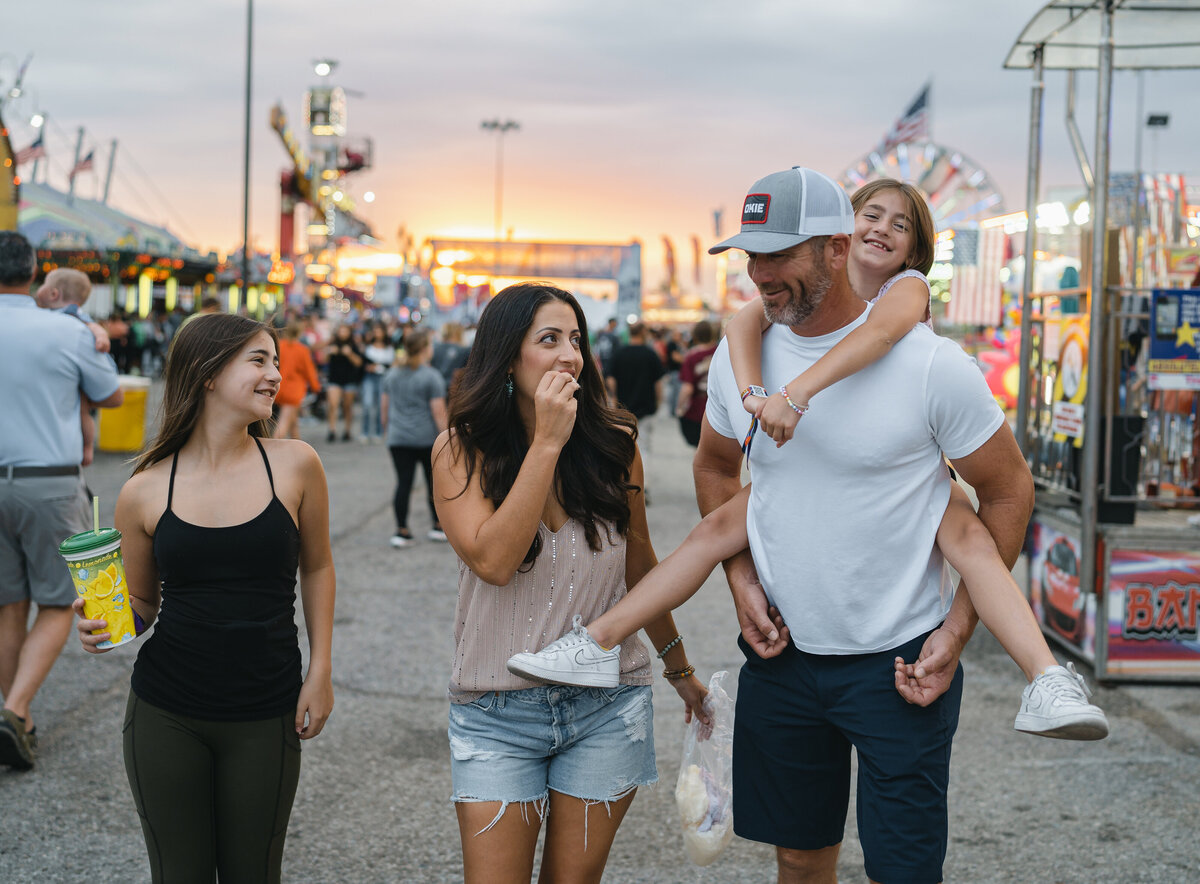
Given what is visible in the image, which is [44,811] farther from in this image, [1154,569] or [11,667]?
[1154,569]

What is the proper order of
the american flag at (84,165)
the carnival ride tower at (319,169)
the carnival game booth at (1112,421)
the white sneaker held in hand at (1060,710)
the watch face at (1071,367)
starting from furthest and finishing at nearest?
the carnival ride tower at (319,169) → the american flag at (84,165) → the watch face at (1071,367) → the carnival game booth at (1112,421) → the white sneaker held in hand at (1060,710)

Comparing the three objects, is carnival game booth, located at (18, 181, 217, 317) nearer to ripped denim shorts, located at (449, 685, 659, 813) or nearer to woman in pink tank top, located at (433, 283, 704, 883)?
woman in pink tank top, located at (433, 283, 704, 883)

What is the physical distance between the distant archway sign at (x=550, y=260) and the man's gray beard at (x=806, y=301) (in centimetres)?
2731

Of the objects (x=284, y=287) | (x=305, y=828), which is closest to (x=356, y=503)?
(x=305, y=828)

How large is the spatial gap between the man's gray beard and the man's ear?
0.03 meters

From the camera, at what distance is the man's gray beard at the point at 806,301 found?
2445 mm

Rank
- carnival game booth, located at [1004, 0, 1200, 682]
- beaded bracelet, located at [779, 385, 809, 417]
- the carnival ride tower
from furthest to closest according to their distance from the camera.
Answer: the carnival ride tower, carnival game booth, located at [1004, 0, 1200, 682], beaded bracelet, located at [779, 385, 809, 417]

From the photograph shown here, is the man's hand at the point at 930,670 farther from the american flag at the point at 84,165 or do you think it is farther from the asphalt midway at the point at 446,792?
the american flag at the point at 84,165

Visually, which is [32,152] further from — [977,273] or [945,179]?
[977,273]

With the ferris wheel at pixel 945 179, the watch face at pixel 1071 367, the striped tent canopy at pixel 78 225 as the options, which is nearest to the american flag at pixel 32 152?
the striped tent canopy at pixel 78 225

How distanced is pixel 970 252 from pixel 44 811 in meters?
15.6

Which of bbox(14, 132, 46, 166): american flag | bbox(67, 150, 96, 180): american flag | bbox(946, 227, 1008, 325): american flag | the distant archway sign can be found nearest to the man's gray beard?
bbox(946, 227, 1008, 325): american flag

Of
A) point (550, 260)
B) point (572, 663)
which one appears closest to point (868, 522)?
point (572, 663)

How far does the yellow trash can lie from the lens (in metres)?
14.7
